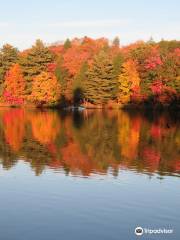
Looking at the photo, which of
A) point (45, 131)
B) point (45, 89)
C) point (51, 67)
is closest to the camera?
point (45, 131)

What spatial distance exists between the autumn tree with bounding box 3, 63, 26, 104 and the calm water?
44796 mm

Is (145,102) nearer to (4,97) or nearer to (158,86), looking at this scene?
(158,86)

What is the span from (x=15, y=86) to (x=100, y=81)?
1462 cm

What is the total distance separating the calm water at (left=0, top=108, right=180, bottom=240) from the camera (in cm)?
1484

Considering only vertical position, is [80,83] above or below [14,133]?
above

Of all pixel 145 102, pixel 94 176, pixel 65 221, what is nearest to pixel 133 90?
pixel 145 102

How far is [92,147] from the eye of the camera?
106 feet

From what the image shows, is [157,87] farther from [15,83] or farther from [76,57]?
[15,83]

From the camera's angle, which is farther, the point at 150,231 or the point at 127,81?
the point at 127,81

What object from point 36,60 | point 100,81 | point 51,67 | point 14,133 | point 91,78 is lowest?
point 14,133

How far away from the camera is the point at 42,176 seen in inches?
876

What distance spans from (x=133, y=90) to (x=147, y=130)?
1324 inches

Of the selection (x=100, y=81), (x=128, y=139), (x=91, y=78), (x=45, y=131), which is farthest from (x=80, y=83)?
(x=128, y=139)

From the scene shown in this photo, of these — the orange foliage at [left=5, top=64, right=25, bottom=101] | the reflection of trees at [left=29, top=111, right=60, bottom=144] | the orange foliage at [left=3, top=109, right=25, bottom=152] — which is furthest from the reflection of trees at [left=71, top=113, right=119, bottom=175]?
the orange foliage at [left=5, top=64, right=25, bottom=101]
